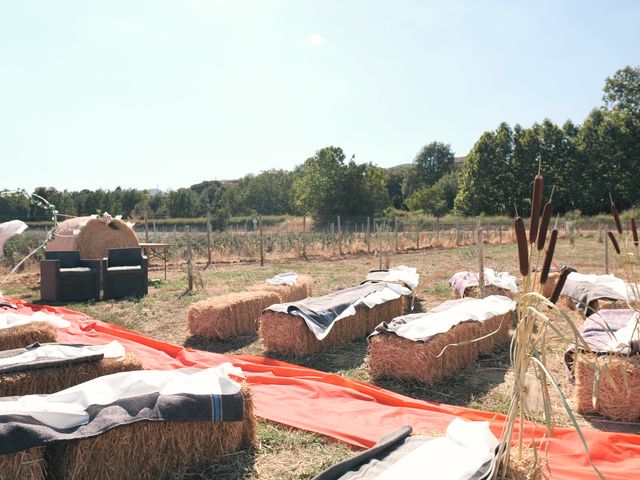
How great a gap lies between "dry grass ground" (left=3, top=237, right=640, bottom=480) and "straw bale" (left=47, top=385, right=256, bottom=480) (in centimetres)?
12

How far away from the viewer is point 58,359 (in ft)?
13.3

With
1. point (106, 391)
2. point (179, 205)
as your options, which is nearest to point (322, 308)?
point (106, 391)

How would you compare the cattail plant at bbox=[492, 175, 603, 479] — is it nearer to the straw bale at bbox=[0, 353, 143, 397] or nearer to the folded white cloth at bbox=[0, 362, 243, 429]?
the folded white cloth at bbox=[0, 362, 243, 429]

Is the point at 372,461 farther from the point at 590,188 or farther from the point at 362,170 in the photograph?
the point at 590,188

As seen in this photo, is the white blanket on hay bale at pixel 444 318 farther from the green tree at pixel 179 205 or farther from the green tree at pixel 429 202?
the green tree at pixel 179 205

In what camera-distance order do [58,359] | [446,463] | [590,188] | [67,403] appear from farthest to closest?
[590,188] < [58,359] < [67,403] < [446,463]

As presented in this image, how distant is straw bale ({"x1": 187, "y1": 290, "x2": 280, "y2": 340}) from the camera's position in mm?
7246

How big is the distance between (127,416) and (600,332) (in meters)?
4.15

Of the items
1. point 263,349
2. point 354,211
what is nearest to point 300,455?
point 263,349

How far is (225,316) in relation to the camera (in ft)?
23.9

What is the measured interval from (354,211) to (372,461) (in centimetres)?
3801

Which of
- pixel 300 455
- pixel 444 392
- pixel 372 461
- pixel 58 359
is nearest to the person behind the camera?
pixel 372 461

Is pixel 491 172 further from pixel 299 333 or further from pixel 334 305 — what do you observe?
pixel 299 333

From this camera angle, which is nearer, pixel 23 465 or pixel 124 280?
pixel 23 465
